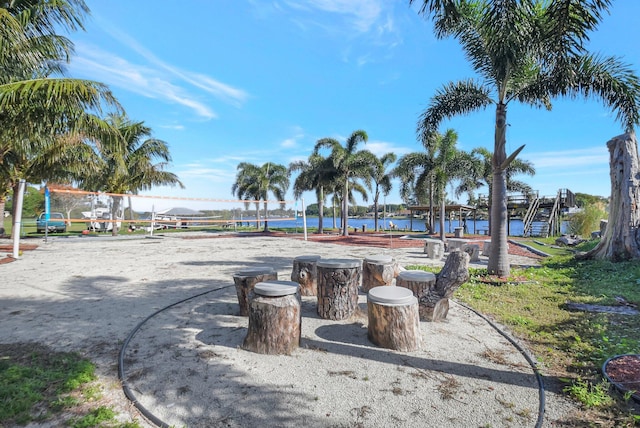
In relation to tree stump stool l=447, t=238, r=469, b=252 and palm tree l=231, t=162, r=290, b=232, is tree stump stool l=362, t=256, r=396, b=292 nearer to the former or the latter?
tree stump stool l=447, t=238, r=469, b=252

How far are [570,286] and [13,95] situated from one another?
10641 mm

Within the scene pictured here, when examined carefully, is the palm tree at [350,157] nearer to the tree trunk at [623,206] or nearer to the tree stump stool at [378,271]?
the tree trunk at [623,206]

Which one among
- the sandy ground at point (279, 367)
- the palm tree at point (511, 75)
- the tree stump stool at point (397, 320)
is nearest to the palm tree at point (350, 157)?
the palm tree at point (511, 75)

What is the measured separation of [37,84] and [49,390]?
15.6 ft

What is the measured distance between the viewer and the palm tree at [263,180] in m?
30.2

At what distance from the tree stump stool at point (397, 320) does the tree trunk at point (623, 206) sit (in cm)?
829

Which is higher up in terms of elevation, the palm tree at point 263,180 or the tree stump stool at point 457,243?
the palm tree at point 263,180

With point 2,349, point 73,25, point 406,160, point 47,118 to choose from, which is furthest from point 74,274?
point 406,160

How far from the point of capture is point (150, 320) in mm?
4312

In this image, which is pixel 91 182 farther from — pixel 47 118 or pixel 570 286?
pixel 570 286

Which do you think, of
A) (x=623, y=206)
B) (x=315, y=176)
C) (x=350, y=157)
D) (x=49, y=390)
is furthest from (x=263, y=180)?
(x=49, y=390)

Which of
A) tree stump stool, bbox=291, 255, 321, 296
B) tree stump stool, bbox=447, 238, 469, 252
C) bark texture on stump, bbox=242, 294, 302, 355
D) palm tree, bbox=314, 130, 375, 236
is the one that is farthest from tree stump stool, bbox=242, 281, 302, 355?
palm tree, bbox=314, 130, 375, 236

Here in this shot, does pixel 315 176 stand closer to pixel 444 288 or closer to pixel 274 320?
pixel 444 288

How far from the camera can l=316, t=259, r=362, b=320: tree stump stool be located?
4316 mm
